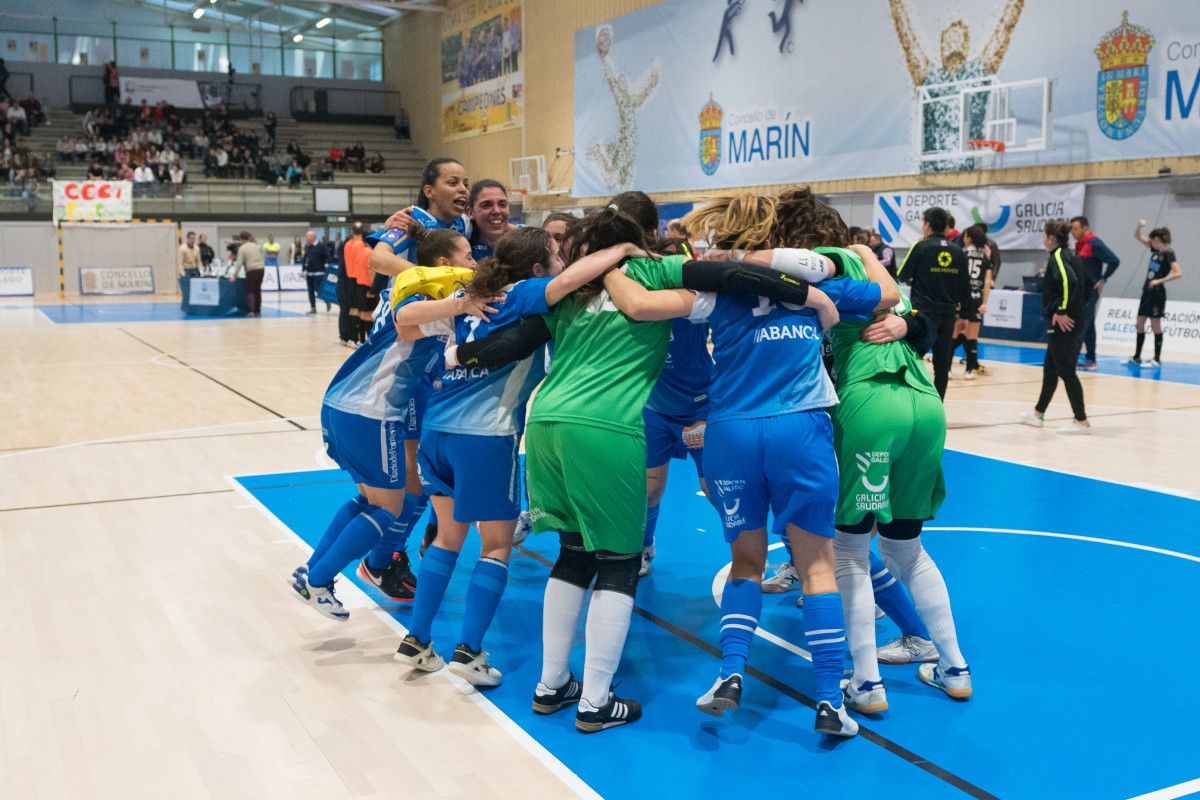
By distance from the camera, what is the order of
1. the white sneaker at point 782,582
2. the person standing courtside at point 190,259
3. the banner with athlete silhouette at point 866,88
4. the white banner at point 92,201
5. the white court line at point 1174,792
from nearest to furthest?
1. the white court line at point 1174,792
2. the white sneaker at point 782,582
3. the banner with athlete silhouette at point 866,88
4. the person standing courtside at point 190,259
5. the white banner at point 92,201

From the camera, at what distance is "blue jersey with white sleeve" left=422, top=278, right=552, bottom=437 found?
147 inches

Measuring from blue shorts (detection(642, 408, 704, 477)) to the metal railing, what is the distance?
39757 mm

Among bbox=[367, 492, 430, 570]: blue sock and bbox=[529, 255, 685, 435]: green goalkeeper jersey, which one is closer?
bbox=[529, 255, 685, 435]: green goalkeeper jersey

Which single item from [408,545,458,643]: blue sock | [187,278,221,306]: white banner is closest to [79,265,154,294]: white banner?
[187,278,221,306]: white banner

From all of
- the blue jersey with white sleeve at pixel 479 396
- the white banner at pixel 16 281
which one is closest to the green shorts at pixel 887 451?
the blue jersey with white sleeve at pixel 479 396

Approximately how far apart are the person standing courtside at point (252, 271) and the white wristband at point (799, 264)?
20331 mm

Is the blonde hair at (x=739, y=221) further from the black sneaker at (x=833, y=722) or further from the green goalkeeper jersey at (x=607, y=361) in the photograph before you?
the black sneaker at (x=833, y=722)

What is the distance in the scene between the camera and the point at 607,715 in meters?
3.48

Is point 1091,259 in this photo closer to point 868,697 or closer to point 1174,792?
point 868,697

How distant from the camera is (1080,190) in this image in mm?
16828

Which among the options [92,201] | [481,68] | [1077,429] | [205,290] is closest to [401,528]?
[1077,429]

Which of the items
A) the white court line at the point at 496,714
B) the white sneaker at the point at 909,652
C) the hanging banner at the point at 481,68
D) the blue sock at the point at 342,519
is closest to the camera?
the white court line at the point at 496,714

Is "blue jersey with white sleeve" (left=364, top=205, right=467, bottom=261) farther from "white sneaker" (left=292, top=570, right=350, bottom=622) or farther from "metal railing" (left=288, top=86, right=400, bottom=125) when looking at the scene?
"metal railing" (left=288, top=86, right=400, bottom=125)

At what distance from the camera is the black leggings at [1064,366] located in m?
8.95
